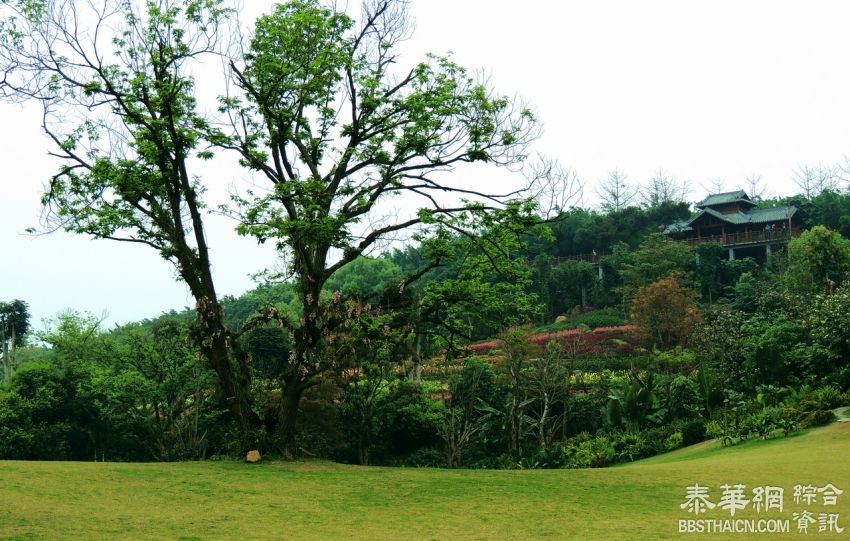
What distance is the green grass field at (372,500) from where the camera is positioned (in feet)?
30.0

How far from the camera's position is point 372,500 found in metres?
11.1

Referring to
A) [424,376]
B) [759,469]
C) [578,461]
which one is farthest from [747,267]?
[759,469]

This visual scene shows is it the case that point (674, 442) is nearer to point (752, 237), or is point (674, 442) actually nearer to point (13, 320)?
point (752, 237)

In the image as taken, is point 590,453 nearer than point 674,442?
No

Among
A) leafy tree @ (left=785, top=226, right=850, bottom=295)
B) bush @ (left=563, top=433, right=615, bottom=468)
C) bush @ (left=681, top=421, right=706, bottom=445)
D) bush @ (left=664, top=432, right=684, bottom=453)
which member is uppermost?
leafy tree @ (left=785, top=226, right=850, bottom=295)

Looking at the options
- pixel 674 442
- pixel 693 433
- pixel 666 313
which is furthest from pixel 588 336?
pixel 693 433

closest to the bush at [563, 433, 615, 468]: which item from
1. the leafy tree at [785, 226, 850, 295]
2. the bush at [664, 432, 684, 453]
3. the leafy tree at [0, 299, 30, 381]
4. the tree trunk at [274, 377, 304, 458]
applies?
the bush at [664, 432, 684, 453]

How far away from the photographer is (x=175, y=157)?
49.0 feet

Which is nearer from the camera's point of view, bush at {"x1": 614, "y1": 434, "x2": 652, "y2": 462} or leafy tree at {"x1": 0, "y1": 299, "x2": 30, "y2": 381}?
bush at {"x1": 614, "y1": 434, "x2": 652, "y2": 462}

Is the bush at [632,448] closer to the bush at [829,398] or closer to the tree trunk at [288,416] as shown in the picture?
the bush at [829,398]

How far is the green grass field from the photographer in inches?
360

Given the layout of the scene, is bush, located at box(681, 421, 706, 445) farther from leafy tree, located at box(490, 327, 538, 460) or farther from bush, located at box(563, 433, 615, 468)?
leafy tree, located at box(490, 327, 538, 460)

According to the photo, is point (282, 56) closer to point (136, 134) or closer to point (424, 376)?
point (136, 134)

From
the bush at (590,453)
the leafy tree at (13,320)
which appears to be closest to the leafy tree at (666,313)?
the bush at (590,453)
